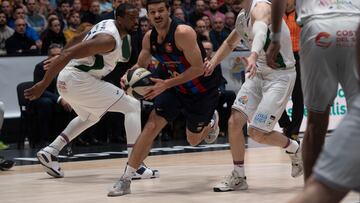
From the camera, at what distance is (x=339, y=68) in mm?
4977

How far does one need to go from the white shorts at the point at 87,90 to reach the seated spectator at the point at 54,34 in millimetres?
5119

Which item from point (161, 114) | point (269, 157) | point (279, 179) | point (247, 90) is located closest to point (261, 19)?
point (247, 90)

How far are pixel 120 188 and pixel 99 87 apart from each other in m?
1.87

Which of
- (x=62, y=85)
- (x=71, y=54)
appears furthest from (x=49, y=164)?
(x=71, y=54)

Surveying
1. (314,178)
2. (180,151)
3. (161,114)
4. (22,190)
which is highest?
(314,178)

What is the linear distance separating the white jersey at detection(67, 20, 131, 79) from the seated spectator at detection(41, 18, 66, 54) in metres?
5.08

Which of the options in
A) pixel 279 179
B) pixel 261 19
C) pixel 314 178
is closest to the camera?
pixel 314 178

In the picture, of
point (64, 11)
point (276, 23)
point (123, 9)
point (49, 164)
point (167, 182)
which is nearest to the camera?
point (276, 23)

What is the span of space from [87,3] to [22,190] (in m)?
8.79

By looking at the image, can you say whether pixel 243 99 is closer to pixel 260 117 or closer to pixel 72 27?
pixel 260 117

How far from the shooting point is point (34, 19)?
49.3 feet

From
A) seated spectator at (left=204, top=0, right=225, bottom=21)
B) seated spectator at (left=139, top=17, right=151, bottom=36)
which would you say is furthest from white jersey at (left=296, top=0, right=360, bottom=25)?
seated spectator at (left=204, top=0, right=225, bottom=21)

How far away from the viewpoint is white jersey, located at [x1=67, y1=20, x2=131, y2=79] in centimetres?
824

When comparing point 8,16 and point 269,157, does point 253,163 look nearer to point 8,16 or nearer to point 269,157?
point 269,157
